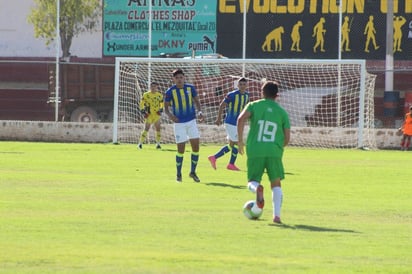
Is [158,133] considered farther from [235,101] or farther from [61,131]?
[235,101]

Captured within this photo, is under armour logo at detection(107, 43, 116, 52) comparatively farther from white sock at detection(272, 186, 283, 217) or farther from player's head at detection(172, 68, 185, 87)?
white sock at detection(272, 186, 283, 217)

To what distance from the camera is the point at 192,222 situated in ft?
46.6

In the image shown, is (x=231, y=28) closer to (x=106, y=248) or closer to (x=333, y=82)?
(x=333, y=82)

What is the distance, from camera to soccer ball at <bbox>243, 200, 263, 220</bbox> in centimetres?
1435

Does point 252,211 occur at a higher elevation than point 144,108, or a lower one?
lower

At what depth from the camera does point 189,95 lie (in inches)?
840

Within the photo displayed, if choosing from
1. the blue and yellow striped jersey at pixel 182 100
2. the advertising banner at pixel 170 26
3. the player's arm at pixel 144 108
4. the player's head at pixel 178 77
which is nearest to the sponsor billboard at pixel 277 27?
the advertising banner at pixel 170 26

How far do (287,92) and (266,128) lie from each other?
26700mm

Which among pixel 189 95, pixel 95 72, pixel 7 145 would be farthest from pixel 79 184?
pixel 95 72

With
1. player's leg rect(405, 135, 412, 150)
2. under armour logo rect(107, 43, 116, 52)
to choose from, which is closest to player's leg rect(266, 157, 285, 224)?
player's leg rect(405, 135, 412, 150)

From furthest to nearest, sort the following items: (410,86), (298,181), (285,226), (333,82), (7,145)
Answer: (410,86) < (333,82) < (7,145) < (298,181) < (285,226)

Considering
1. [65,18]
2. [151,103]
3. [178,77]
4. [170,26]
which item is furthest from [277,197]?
[65,18]

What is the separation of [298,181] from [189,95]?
8.77 feet

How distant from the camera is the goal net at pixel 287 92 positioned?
3681cm
